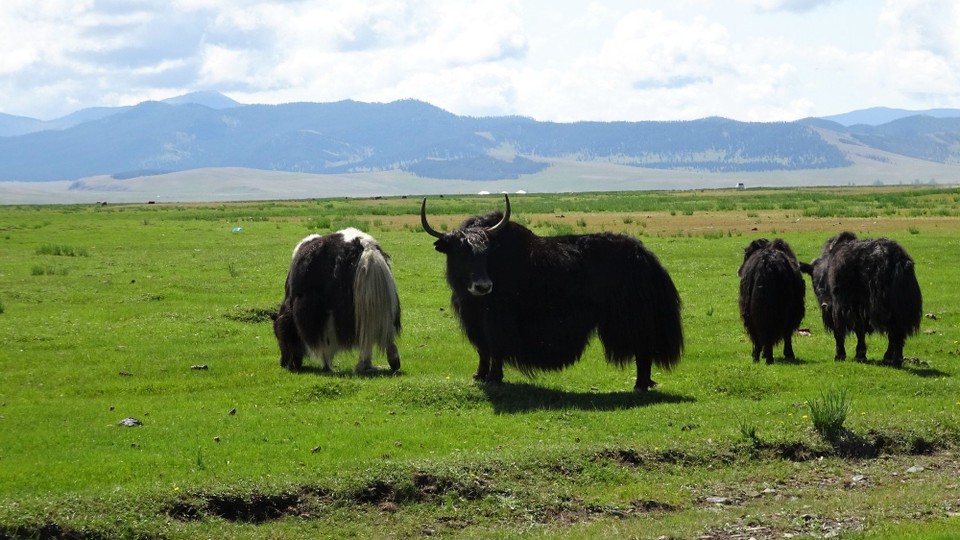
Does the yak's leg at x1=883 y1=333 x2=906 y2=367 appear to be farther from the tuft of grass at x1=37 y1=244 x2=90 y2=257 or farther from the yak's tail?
the tuft of grass at x1=37 y1=244 x2=90 y2=257

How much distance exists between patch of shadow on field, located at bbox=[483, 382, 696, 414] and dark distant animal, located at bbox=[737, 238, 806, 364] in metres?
2.66

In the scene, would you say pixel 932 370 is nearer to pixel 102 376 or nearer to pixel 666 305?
pixel 666 305

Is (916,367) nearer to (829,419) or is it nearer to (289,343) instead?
(829,419)

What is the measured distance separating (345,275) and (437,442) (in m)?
4.27

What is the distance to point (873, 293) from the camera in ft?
43.3

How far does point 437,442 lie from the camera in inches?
389

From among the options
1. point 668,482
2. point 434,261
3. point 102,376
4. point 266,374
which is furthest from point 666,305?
point 434,261

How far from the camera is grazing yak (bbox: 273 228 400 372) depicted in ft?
44.1

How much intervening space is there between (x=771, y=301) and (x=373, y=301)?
531 centimetres

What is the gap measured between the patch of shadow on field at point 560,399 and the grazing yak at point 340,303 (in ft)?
7.25

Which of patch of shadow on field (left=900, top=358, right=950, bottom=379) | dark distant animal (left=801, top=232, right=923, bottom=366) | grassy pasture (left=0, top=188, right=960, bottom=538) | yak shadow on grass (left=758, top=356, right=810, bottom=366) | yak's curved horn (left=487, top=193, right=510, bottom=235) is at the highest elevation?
yak's curved horn (left=487, top=193, right=510, bottom=235)

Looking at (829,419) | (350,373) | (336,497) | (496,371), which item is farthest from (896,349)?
(336,497)

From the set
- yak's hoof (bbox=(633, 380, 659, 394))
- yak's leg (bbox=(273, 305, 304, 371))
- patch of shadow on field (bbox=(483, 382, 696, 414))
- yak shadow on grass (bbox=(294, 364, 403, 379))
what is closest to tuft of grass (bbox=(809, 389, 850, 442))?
patch of shadow on field (bbox=(483, 382, 696, 414))

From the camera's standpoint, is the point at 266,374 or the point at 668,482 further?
the point at 266,374
